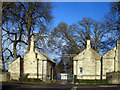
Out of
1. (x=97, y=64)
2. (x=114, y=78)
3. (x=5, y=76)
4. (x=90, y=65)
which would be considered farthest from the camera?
(x=97, y=64)

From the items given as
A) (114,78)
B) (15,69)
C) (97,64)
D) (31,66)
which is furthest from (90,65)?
(15,69)

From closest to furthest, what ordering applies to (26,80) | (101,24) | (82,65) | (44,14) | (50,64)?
(26,80), (82,65), (50,64), (44,14), (101,24)

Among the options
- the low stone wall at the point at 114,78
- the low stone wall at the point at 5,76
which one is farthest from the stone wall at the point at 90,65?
the low stone wall at the point at 5,76

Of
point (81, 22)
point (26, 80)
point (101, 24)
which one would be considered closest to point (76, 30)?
point (81, 22)

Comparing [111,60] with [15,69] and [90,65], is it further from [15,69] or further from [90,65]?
[15,69]

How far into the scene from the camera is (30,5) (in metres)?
29.1

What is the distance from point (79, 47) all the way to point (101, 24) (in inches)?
236

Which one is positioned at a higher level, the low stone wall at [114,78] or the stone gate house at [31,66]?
the stone gate house at [31,66]

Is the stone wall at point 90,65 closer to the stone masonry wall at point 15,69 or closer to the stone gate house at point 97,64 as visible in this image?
the stone gate house at point 97,64

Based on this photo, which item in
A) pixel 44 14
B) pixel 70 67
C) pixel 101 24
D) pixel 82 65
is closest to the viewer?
pixel 82 65

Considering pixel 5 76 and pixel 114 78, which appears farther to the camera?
pixel 5 76

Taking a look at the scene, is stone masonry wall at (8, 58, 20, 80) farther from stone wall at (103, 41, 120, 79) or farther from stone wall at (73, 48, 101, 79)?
stone wall at (103, 41, 120, 79)

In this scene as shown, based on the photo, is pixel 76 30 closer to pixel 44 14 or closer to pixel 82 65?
pixel 44 14

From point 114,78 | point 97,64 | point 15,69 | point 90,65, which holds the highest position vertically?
point 97,64
